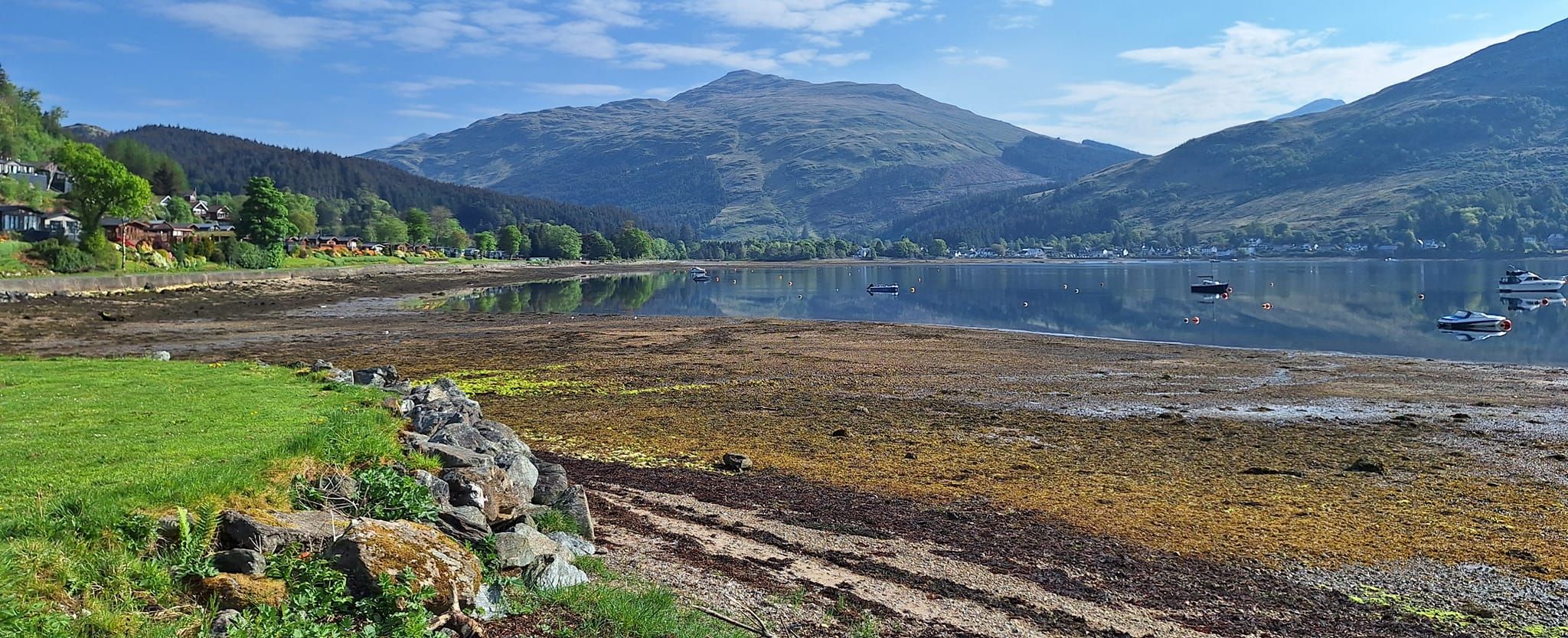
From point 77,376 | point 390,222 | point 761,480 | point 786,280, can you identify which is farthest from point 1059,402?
point 390,222

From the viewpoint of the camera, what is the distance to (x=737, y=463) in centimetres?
1680

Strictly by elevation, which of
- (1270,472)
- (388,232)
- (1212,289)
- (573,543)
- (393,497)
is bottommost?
(1270,472)

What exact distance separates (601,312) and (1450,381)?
5313cm

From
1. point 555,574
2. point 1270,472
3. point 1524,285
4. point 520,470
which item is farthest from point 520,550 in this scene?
point 1524,285

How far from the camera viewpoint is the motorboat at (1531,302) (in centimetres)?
7181

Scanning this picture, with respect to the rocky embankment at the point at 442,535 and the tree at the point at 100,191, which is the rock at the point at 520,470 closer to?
the rocky embankment at the point at 442,535

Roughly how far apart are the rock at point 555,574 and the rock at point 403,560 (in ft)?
2.52

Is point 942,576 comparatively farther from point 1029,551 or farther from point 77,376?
point 77,376

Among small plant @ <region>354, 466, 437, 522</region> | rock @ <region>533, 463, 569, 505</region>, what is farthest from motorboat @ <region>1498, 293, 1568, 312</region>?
small plant @ <region>354, 466, 437, 522</region>

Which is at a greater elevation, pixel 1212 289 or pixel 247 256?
pixel 247 256

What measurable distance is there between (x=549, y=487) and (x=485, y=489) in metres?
1.44

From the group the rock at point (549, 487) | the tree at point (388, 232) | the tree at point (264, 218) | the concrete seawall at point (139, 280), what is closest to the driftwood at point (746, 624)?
the rock at point (549, 487)

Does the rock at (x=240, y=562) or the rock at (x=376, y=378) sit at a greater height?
the rock at (x=240, y=562)

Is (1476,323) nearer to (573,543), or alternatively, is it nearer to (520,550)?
(573,543)
